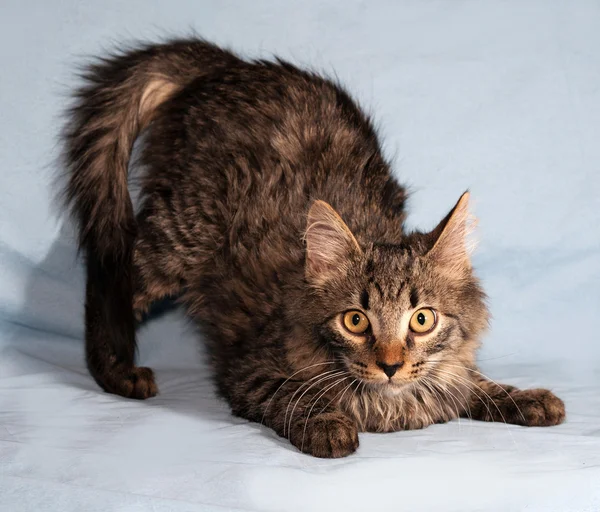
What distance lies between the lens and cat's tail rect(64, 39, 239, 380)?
132 inches

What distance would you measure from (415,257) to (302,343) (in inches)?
17.1

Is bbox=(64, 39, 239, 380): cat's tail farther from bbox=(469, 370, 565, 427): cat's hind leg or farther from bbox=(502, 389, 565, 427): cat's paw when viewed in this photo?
bbox=(502, 389, 565, 427): cat's paw

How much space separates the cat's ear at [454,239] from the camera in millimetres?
2837

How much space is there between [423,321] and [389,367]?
0.20m

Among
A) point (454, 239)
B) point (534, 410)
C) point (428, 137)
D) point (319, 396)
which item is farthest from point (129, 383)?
point (428, 137)

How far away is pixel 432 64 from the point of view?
403cm

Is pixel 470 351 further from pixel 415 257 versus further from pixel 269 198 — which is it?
pixel 269 198

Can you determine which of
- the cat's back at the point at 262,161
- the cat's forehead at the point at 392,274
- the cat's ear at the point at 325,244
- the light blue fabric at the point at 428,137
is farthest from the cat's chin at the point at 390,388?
the light blue fabric at the point at 428,137

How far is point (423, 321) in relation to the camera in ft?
9.12

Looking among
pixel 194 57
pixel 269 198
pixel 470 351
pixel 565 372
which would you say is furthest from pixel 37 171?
pixel 565 372

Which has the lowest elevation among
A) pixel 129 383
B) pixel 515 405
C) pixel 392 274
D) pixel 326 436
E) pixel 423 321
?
pixel 129 383

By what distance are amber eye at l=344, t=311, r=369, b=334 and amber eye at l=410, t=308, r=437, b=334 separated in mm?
134

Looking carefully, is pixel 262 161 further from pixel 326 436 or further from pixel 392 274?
pixel 326 436

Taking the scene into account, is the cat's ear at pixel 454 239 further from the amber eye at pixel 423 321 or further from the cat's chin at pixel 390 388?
the cat's chin at pixel 390 388
